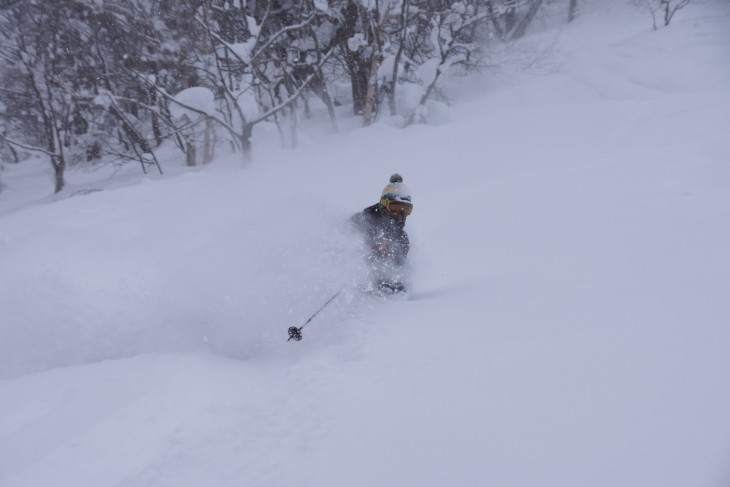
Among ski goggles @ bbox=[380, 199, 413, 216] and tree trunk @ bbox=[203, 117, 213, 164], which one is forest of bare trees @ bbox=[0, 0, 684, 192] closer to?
tree trunk @ bbox=[203, 117, 213, 164]

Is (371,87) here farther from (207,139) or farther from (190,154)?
(190,154)

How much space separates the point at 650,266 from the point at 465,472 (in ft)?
11.7

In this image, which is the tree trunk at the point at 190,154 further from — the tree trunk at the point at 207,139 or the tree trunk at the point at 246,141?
the tree trunk at the point at 246,141

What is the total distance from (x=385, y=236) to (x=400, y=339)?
1.99 m

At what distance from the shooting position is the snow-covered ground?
2.24 meters

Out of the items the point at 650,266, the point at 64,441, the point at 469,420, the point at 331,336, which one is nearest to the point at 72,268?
the point at 64,441

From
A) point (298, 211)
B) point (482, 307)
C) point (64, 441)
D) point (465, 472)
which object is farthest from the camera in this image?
point (298, 211)

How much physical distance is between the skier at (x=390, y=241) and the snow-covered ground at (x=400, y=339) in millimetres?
323

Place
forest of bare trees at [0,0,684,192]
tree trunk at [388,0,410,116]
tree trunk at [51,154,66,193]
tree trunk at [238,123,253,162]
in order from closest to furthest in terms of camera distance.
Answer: tree trunk at [238,123,253,162]
forest of bare trees at [0,0,684,192]
tree trunk at [388,0,410,116]
tree trunk at [51,154,66,193]

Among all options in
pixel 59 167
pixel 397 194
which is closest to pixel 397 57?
pixel 397 194

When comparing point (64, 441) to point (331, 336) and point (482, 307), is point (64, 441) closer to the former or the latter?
point (331, 336)

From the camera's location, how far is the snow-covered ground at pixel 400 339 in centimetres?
224

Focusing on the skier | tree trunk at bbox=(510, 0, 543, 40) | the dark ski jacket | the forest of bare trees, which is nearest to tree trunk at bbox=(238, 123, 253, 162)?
the forest of bare trees

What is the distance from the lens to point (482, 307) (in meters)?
4.00
